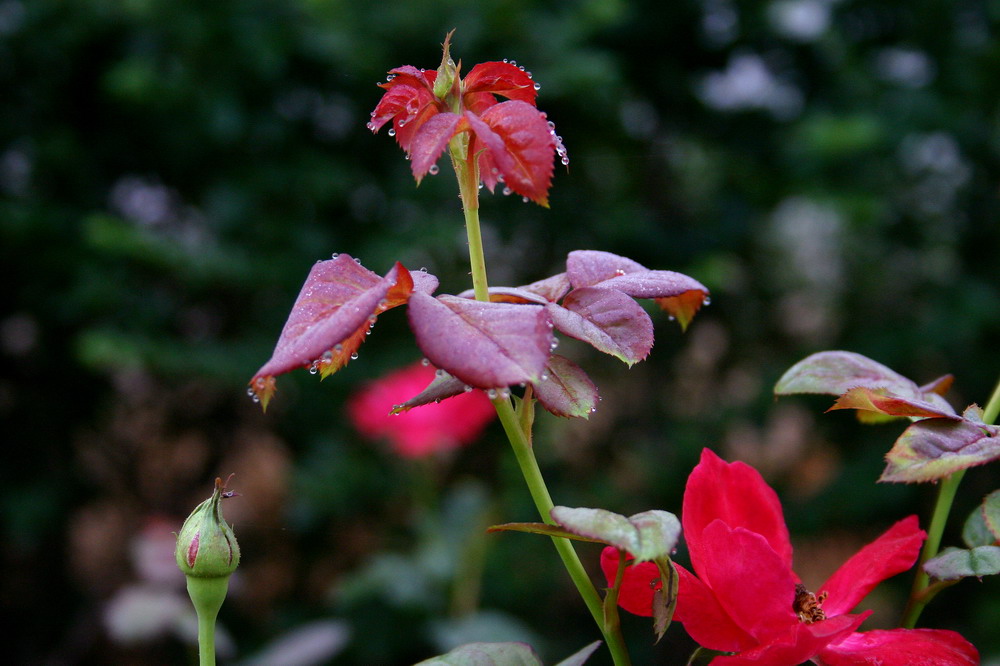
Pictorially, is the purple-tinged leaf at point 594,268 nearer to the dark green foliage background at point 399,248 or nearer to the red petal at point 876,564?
the red petal at point 876,564

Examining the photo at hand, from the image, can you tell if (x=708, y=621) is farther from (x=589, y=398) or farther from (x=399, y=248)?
(x=399, y=248)

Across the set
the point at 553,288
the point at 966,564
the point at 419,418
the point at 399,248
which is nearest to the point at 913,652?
the point at 966,564

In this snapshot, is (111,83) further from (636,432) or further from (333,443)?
(636,432)

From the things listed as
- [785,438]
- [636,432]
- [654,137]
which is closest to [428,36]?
[654,137]

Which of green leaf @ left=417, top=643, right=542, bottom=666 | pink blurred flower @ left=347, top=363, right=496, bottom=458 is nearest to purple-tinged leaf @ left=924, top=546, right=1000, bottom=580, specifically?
green leaf @ left=417, top=643, right=542, bottom=666

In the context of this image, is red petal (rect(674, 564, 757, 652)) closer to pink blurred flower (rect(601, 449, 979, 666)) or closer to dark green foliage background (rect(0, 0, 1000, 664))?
pink blurred flower (rect(601, 449, 979, 666))
